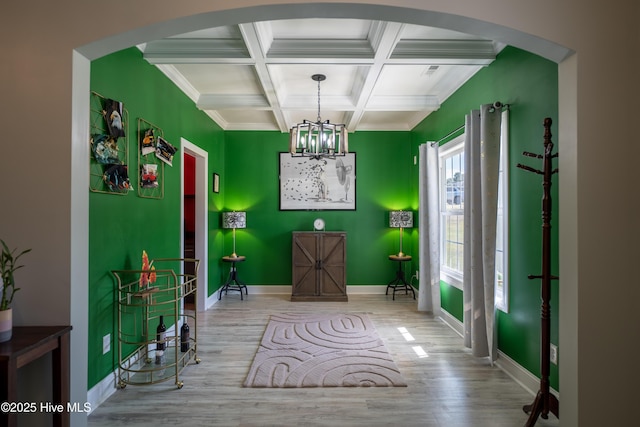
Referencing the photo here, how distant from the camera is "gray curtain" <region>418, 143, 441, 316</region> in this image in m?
4.47

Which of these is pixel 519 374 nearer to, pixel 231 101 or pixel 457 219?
pixel 457 219

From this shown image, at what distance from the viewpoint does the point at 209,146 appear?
4.97 meters

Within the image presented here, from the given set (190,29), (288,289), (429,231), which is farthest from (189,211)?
(190,29)

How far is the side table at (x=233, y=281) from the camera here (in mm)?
5344

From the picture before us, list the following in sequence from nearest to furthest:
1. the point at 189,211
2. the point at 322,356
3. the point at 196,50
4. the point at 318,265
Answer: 1. the point at 196,50
2. the point at 322,356
3. the point at 318,265
4. the point at 189,211

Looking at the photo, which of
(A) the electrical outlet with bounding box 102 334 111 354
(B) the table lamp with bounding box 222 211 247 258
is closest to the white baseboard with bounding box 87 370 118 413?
(A) the electrical outlet with bounding box 102 334 111 354

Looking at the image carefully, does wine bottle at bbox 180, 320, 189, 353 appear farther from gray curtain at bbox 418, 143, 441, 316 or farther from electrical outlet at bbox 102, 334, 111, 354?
gray curtain at bbox 418, 143, 441, 316

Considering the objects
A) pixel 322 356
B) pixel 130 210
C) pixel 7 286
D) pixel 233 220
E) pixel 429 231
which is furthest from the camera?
pixel 233 220

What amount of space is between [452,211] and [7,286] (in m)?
4.01

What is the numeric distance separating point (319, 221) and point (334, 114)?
66.8 inches

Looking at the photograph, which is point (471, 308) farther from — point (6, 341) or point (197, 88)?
point (197, 88)

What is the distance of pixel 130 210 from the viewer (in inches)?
112

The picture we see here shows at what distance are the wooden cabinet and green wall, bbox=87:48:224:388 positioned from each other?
6.36ft

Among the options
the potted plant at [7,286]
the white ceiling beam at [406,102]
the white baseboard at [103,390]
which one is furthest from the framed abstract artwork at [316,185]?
the potted plant at [7,286]
